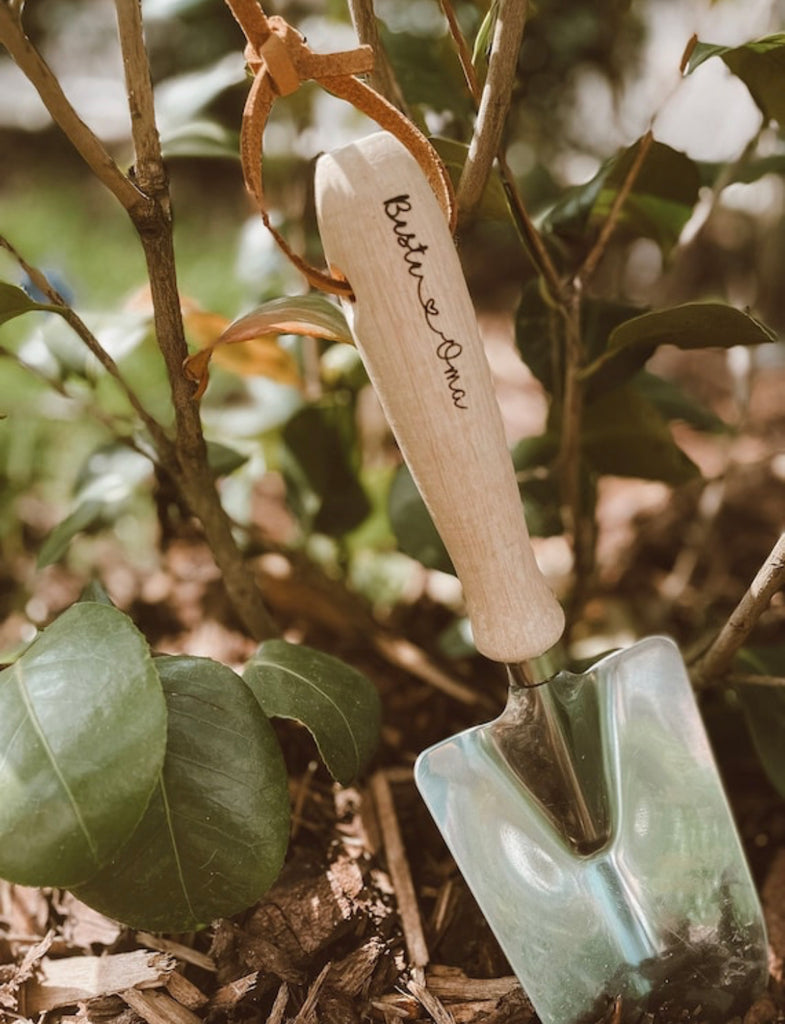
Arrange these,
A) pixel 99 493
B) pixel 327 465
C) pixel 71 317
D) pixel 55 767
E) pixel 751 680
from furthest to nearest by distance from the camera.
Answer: pixel 327 465 → pixel 99 493 → pixel 751 680 → pixel 71 317 → pixel 55 767

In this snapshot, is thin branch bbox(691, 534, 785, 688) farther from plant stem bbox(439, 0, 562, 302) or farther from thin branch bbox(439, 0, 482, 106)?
thin branch bbox(439, 0, 482, 106)

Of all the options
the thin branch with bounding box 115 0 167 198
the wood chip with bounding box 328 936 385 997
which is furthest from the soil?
the thin branch with bounding box 115 0 167 198

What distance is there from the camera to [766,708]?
81cm

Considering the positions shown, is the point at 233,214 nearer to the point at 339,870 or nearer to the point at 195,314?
the point at 195,314

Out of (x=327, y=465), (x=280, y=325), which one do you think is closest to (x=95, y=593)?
(x=280, y=325)

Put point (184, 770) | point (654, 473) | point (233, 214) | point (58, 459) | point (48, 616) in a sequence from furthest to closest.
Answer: point (233, 214)
point (58, 459)
point (48, 616)
point (654, 473)
point (184, 770)

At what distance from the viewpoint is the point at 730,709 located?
931 millimetres

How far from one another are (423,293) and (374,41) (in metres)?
0.22

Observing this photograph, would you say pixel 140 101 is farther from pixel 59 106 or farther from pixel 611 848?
pixel 611 848

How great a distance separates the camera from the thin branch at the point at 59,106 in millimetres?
547

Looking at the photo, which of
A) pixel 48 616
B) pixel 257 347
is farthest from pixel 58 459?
pixel 257 347

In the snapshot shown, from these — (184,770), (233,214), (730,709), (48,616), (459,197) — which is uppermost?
(459,197)

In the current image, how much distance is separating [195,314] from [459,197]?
323 mm

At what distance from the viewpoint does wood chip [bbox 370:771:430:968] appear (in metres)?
0.74
